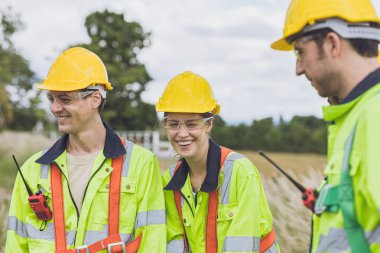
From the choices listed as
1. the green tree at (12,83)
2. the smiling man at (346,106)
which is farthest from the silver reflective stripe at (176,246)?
the green tree at (12,83)

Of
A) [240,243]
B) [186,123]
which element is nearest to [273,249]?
[240,243]

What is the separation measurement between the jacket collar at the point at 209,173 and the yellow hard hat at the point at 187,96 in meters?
0.29

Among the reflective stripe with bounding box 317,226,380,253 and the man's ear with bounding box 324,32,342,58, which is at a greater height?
the man's ear with bounding box 324,32,342,58

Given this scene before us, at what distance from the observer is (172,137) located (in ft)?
12.5

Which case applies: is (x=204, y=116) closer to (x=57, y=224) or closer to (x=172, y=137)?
(x=172, y=137)

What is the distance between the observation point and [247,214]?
3553 millimetres

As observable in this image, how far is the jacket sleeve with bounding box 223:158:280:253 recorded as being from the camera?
138 inches

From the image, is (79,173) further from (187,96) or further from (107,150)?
(187,96)

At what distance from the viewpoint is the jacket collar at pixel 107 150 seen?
374cm

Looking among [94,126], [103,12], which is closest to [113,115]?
[103,12]

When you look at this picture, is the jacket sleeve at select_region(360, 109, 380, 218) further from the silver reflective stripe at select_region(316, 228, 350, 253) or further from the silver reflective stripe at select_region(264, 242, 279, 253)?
the silver reflective stripe at select_region(264, 242, 279, 253)

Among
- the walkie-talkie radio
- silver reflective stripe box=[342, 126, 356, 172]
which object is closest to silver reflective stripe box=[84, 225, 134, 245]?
the walkie-talkie radio

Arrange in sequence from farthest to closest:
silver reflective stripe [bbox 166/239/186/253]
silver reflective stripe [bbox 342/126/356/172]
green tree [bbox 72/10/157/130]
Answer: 1. green tree [bbox 72/10/157/130]
2. silver reflective stripe [bbox 166/239/186/253]
3. silver reflective stripe [bbox 342/126/356/172]

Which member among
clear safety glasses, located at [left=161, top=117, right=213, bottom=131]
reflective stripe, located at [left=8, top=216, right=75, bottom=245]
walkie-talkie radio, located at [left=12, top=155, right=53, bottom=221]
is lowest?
reflective stripe, located at [left=8, top=216, right=75, bottom=245]
